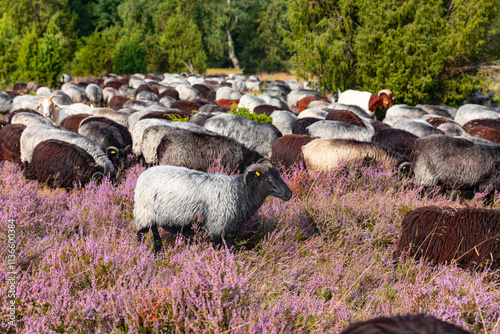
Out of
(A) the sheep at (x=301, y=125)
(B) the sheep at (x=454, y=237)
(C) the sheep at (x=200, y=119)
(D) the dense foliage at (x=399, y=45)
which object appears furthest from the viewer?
(D) the dense foliage at (x=399, y=45)

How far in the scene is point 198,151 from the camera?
705cm

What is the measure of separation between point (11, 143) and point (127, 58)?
1201 inches

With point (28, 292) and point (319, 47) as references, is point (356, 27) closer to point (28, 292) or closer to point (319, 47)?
point (319, 47)

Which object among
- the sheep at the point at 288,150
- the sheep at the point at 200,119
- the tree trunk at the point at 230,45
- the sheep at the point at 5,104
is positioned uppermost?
the tree trunk at the point at 230,45

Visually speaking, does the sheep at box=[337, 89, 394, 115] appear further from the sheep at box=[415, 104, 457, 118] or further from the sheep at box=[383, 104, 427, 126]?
the sheep at box=[415, 104, 457, 118]

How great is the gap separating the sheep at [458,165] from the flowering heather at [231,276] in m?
1.77

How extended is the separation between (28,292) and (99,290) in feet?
1.59

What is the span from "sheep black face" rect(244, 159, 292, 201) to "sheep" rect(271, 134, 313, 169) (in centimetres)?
355

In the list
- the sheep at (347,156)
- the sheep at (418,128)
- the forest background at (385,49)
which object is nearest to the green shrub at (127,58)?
the forest background at (385,49)

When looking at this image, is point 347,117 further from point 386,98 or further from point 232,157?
point 386,98

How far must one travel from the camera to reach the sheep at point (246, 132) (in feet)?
29.0

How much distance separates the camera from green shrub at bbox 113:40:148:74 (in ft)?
119

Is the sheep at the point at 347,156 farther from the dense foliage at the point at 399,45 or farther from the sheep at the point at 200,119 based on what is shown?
the dense foliage at the point at 399,45

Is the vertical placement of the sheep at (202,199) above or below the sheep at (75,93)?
above
